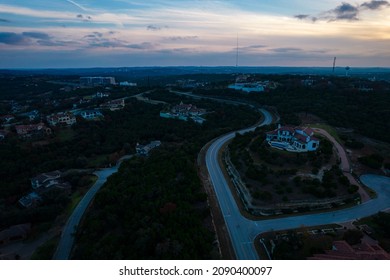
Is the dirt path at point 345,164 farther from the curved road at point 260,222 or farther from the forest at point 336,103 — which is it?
the forest at point 336,103

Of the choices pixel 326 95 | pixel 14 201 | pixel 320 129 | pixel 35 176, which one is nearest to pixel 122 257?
pixel 14 201

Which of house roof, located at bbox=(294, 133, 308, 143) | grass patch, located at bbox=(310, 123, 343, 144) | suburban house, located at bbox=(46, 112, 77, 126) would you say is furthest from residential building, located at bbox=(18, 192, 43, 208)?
grass patch, located at bbox=(310, 123, 343, 144)

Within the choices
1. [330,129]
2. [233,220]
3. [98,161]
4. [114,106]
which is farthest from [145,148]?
[330,129]

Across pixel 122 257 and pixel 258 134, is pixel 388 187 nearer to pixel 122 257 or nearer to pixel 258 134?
pixel 258 134

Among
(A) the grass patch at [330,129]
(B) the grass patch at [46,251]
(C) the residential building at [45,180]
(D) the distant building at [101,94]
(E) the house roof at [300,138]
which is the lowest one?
(B) the grass patch at [46,251]

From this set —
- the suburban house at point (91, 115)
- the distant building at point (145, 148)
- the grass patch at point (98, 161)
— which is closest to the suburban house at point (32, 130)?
the suburban house at point (91, 115)

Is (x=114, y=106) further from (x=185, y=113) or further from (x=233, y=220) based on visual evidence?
(x=233, y=220)
